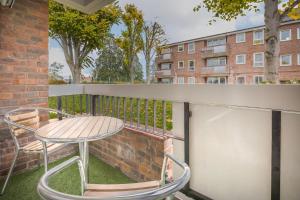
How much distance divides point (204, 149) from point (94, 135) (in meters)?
0.95

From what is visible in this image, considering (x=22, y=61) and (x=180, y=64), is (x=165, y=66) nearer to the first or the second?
(x=180, y=64)

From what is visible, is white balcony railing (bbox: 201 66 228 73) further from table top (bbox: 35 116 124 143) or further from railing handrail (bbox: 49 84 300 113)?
table top (bbox: 35 116 124 143)

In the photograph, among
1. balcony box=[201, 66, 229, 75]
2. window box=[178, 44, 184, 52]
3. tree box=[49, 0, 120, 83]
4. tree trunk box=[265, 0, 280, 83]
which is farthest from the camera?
window box=[178, 44, 184, 52]

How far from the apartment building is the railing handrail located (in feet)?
51.2

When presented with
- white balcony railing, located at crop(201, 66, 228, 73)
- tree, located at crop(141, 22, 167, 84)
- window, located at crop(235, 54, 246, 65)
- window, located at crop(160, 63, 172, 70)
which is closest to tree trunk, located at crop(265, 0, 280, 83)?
tree, located at crop(141, 22, 167, 84)

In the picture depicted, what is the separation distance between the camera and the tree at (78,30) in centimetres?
1155

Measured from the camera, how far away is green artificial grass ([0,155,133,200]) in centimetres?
204

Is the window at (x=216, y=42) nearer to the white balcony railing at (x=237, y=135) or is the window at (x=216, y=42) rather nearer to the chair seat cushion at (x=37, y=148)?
the white balcony railing at (x=237, y=135)

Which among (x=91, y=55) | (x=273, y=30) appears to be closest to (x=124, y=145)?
(x=273, y=30)

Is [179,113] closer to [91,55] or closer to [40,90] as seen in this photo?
[40,90]

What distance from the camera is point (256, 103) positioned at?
53.4 inches

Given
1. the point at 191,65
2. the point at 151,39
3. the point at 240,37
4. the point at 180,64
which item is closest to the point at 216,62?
the point at 191,65

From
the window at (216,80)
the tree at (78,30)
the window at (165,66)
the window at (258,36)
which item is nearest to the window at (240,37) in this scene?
the window at (258,36)

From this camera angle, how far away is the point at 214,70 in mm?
24266
